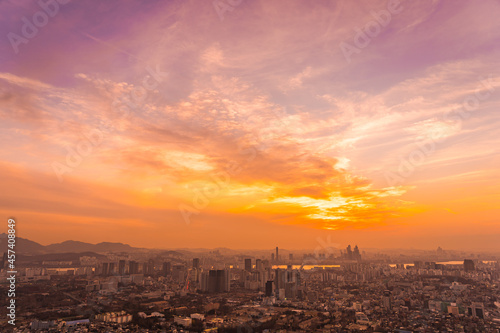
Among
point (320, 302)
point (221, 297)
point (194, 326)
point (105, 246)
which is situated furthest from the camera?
point (105, 246)

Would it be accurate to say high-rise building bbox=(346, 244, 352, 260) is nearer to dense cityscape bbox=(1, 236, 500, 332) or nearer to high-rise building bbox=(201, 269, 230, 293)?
dense cityscape bbox=(1, 236, 500, 332)

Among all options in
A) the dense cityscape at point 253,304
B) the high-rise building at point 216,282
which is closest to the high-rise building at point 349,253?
the dense cityscape at point 253,304

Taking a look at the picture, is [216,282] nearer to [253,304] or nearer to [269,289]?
[269,289]

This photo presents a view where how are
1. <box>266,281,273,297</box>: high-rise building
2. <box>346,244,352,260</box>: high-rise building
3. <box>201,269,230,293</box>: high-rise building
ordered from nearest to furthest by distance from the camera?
<box>266,281,273,297</box>: high-rise building → <box>201,269,230,293</box>: high-rise building → <box>346,244,352,260</box>: high-rise building

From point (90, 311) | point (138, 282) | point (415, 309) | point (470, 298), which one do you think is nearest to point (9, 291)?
point (90, 311)

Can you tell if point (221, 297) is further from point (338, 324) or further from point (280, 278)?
point (338, 324)

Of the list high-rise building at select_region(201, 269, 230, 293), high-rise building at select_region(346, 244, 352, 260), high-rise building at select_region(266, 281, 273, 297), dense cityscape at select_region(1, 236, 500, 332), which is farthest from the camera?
high-rise building at select_region(346, 244, 352, 260)

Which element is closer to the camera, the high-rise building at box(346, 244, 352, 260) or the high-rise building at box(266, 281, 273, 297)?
the high-rise building at box(266, 281, 273, 297)

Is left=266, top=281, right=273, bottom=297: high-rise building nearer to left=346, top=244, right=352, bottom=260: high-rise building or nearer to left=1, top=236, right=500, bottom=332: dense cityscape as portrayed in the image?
left=1, top=236, right=500, bottom=332: dense cityscape

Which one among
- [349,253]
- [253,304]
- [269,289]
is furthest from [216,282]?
[349,253]

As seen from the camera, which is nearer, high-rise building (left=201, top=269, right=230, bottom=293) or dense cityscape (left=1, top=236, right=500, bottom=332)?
dense cityscape (left=1, top=236, right=500, bottom=332)

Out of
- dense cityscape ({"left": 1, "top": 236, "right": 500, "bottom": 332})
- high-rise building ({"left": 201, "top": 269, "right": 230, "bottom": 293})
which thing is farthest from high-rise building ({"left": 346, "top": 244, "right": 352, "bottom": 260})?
high-rise building ({"left": 201, "top": 269, "right": 230, "bottom": 293})
